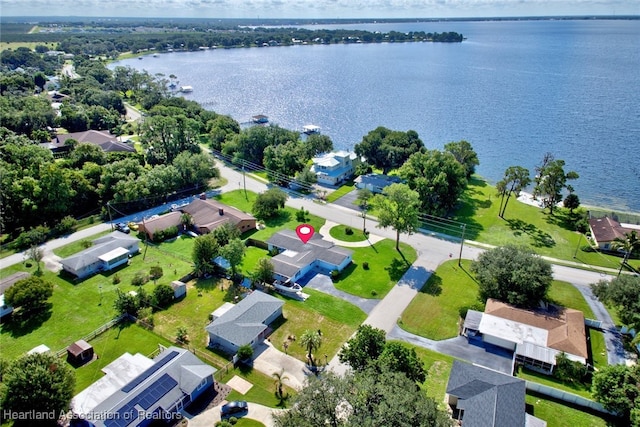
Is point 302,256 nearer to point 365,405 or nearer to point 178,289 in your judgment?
point 178,289

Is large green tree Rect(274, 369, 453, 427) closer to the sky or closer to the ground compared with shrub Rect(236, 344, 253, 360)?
closer to the sky

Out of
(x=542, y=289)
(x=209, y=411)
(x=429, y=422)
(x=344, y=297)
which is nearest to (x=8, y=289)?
(x=209, y=411)

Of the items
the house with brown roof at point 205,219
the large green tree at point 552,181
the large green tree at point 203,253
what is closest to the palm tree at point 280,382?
the large green tree at point 203,253

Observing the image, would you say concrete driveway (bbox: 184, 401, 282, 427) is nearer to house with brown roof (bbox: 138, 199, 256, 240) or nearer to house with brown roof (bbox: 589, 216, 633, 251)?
house with brown roof (bbox: 138, 199, 256, 240)

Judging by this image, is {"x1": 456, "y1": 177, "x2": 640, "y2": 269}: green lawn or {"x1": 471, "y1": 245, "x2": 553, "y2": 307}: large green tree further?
{"x1": 456, "y1": 177, "x2": 640, "y2": 269}: green lawn

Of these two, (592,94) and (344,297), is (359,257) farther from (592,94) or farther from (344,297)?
(592,94)

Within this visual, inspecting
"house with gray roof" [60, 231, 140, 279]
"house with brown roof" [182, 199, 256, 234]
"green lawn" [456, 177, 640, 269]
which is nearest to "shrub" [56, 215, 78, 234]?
"house with gray roof" [60, 231, 140, 279]

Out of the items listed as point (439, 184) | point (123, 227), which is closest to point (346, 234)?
point (439, 184)

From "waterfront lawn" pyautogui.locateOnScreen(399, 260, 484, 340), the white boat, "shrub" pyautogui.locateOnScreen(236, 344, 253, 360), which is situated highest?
"shrub" pyautogui.locateOnScreen(236, 344, 253, 360)
